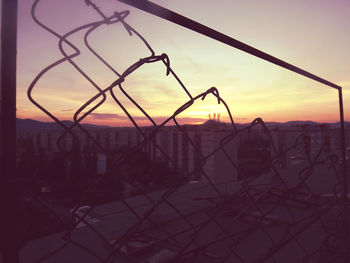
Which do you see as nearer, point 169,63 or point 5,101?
point 5,101

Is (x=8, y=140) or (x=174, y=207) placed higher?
(x=8, y=140)

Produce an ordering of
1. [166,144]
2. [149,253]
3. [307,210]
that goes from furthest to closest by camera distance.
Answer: [166,144], [307,210], [149,253]

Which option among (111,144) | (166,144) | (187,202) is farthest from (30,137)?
(187,202)

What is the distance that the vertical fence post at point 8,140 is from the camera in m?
0.45

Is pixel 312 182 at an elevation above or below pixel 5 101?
below

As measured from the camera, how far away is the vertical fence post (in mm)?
449

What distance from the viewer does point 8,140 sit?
45cm

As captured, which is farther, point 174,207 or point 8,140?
point 174,207

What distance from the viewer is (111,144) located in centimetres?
2562

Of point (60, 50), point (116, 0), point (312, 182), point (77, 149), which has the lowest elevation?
point (312, 182)

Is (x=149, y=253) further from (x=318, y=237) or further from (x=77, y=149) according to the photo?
(x=77, y=149)

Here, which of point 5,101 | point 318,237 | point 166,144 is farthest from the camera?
point 166,144

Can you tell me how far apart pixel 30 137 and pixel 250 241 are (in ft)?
79.4

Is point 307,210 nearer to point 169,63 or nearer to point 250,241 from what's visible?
point 250,241
